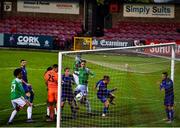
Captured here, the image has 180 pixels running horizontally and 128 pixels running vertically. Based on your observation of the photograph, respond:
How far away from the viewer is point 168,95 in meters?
18.0

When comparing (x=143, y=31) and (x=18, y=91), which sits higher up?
(x=143, y=31)

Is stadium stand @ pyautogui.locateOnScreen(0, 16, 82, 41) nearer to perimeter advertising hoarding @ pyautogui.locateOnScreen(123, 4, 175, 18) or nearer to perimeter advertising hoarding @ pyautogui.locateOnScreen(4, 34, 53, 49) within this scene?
perimeter advertising hoarding @ pyautogui.locateOnScreen(4, 34, 53, 49)

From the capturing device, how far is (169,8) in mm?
50156

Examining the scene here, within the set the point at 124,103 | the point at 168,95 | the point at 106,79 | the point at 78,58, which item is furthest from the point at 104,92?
the point at 168,95

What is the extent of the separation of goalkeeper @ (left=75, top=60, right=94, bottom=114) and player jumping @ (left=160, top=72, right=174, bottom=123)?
2560 mm

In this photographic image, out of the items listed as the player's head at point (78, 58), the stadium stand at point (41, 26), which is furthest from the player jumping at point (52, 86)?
the stadium stand at point (41, 26)

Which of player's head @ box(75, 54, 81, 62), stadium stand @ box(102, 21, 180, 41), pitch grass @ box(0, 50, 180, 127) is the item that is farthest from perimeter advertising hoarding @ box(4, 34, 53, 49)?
player's head @ box(75, 54, 81, 62)

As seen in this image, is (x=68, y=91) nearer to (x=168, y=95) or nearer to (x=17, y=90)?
(x=17, y=90)

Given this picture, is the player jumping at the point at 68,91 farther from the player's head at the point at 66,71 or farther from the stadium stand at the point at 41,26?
the stadium stand at the point at 41,26

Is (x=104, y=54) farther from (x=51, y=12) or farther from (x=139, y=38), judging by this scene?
(x=51, y=12)

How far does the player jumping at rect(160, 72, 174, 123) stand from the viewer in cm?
1766

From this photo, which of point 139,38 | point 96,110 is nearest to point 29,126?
point 96,110

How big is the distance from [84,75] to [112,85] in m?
0.96

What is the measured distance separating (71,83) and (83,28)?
3601 centimetres
